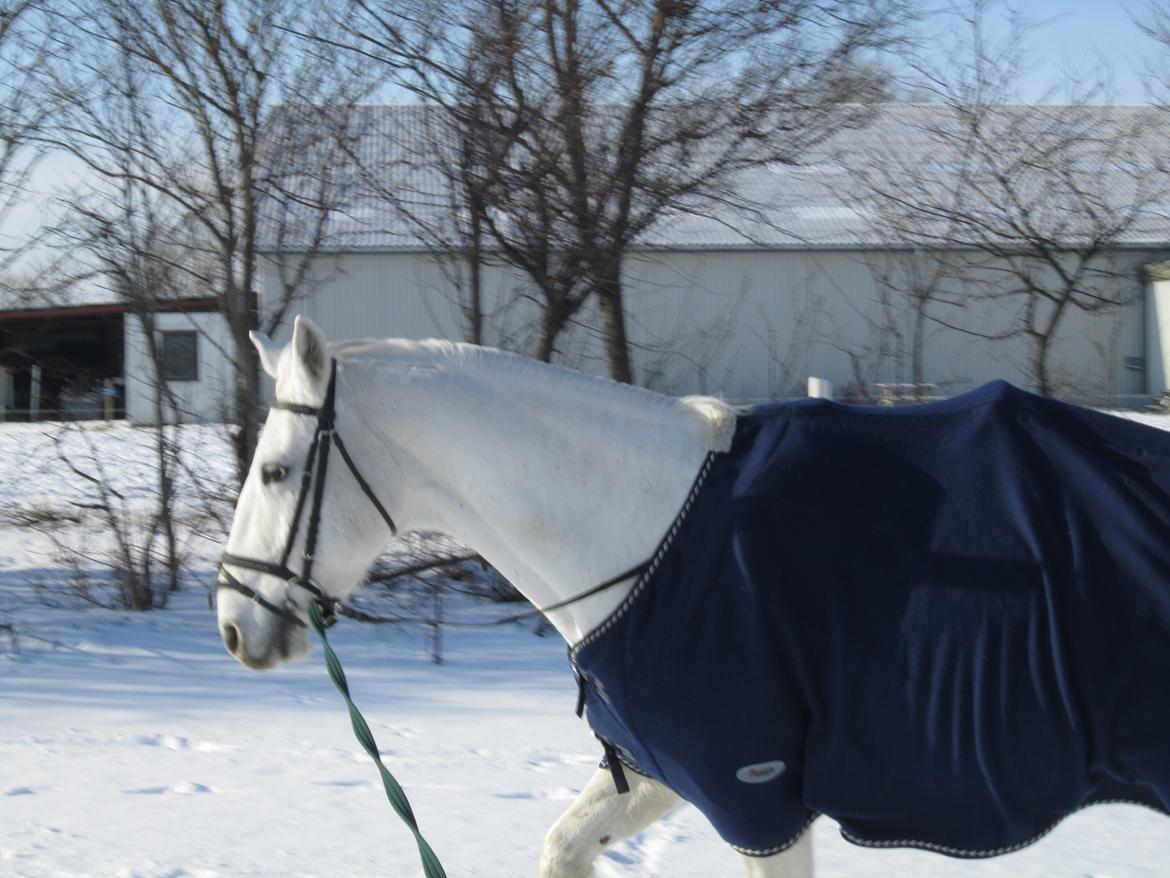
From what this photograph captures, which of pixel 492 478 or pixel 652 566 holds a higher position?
pixel 492 478

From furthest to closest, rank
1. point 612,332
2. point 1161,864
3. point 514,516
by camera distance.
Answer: point 612,332 → point 1161,864 → point 514,516

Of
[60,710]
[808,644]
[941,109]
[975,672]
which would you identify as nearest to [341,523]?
[808,644]

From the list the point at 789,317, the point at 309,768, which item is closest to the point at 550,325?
the point at 309,768

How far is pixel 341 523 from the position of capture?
2867mm

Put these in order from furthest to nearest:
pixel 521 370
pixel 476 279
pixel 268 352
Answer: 1. pixel 476 279
2. pixel 268 352
3. pixel 521 370

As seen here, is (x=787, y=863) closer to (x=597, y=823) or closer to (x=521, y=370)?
(x=597, y=823)

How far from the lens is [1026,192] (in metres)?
10.2

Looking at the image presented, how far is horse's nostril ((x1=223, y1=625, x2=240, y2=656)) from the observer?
2887mm

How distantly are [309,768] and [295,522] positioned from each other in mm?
2349

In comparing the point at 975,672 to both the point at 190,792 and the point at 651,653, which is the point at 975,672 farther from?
the point at 190,792

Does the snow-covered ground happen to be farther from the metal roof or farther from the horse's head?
the metal roof

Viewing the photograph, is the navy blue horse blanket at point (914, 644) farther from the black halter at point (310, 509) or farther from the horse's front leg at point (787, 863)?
the black halter at point (310, 509)

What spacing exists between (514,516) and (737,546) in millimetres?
560

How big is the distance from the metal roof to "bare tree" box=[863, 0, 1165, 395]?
0.08 ft
